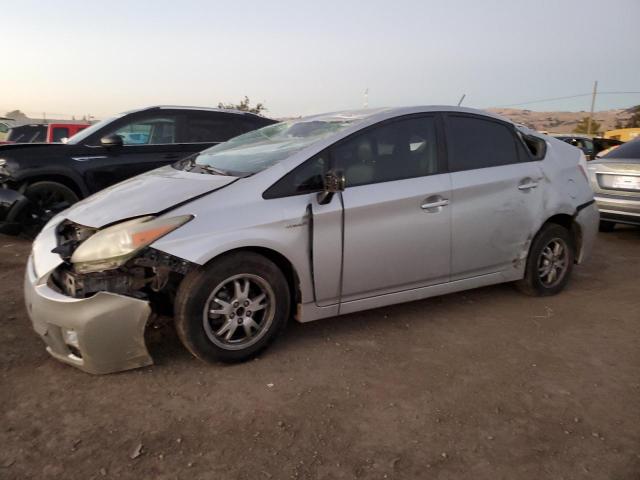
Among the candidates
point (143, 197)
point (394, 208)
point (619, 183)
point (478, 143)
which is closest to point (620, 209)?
point (619, 183)

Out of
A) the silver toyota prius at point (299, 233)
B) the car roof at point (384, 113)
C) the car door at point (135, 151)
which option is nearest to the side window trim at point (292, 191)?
the silver toyota prius at point (299, 233)

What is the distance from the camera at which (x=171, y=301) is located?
3.34 m

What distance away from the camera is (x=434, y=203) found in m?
3.94

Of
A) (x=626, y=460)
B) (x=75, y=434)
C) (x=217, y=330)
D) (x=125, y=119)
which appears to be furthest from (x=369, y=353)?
(x=125, y=119)

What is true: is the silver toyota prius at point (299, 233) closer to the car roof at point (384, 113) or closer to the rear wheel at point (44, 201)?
the car roof at point (384, 113)

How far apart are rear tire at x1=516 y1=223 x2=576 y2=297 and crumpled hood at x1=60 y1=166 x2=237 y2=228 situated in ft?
8.73

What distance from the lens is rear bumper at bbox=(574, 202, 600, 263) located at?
4777 millimetres

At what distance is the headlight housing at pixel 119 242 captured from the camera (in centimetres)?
309

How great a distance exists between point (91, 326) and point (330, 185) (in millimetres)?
1633

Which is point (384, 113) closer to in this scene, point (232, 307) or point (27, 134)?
point (232, 307)

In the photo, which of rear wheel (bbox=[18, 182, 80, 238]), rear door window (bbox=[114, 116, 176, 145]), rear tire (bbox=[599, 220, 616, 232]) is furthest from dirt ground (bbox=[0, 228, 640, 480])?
rear tire (bbox=[599, 220, 616, 232])

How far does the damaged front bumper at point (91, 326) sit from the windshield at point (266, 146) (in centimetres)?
117

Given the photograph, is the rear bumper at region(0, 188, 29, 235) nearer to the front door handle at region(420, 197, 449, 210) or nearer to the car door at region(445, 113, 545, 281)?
the front door handle at region(420, 197, 449, 210)

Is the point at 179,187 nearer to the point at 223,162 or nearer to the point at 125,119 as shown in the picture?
the point at 223,162
